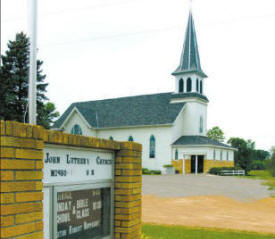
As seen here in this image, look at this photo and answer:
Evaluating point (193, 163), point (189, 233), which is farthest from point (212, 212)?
point (193, 163)

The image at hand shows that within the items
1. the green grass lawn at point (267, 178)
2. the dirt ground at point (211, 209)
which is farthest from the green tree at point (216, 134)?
the dirt ground at point (211, 209)

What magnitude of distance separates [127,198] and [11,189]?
2.53 m

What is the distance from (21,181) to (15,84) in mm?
38297

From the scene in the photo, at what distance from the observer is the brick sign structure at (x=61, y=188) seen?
386 cm

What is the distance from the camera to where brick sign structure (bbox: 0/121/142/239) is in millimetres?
3861

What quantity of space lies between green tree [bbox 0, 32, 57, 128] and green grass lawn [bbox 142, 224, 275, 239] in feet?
103

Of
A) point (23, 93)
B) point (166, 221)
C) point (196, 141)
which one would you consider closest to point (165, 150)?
point (196, 141)

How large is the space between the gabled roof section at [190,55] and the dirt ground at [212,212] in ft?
97.3

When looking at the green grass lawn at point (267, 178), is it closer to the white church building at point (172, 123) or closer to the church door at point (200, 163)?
the white church building at point (172, 123)

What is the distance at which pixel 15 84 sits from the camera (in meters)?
40.3

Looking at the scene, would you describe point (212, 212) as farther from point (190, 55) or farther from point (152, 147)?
point (190, 55)

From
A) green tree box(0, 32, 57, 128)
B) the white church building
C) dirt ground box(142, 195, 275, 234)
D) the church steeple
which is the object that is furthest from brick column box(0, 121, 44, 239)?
the church steeple

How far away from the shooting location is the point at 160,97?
165ft

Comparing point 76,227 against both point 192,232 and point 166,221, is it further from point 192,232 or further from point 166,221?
point 166,221
